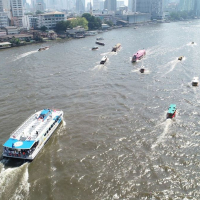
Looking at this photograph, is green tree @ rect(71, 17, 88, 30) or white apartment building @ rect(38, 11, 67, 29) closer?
white apartment building @ rect(38, 11, 67, 29)

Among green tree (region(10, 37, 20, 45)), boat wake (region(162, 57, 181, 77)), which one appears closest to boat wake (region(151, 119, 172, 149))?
boat wake (region(162, 57, 181, 77))

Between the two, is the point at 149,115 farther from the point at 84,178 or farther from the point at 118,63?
the point at 118,63

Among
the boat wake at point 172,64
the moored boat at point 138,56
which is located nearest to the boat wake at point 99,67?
the moored boat at point 138,56

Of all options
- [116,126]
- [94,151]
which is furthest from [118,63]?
[94,151]

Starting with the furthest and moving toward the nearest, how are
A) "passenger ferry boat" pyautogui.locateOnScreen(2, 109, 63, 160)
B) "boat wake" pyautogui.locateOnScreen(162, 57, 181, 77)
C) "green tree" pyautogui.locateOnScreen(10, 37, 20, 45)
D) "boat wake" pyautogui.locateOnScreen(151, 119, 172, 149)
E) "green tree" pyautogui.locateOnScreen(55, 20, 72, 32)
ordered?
"green tree" pyautogui.locateOnScreen(55, 20, 72, 32)
"green tree" pyautogui.locateOnScreen(10, 37, 20, 45)
"boat wake" pyautogui.locateOnScreen(162, 57, 181, 77)
"boat wake" pyautogui.locateOnScreen(151, 119, 172, 149)
"passenger ferry boat" pyautogui.locateOnScreen(2, 109, 63, 160)

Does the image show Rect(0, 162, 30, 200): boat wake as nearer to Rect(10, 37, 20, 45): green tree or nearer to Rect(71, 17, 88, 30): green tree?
Rect(10, 37, 20, 45): green tree

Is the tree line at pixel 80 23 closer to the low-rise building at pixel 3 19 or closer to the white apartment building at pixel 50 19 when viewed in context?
the white apartment building at pixel 50 19

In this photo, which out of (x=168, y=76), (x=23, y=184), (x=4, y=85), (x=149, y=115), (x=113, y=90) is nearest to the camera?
(x=23, y=184)
